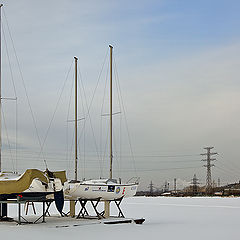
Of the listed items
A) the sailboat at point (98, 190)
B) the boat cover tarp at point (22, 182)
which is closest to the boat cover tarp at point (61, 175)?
the sailboat at point (98, 190)

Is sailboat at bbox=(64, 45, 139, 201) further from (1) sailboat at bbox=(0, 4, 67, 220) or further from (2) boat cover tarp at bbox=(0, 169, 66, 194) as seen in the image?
(2) boat cover tarp at bbox=(0, 169, 66, 194)

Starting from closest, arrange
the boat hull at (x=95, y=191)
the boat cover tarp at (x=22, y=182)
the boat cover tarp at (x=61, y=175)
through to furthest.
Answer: the boat cover tarp at (x=22, y=182) → the boat cover tarp at (x=61, y=175) → the boat hull at (x=95, y=191)

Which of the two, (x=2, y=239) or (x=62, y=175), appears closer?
(x=2, y=239)

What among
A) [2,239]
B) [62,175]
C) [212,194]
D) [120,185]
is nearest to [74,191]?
[62,175]

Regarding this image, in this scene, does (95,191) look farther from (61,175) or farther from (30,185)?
(30,185)

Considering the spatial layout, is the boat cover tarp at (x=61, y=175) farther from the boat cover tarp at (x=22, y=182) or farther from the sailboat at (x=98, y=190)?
the boat cover tarp at (x=22, y=182)

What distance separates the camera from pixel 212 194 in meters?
51.0

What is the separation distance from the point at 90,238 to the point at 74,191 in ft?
17.5

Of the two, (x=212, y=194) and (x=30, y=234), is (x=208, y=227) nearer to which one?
(x=30, y=234)

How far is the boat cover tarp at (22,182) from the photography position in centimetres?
1767

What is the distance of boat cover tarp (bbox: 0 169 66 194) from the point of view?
58.0 feet

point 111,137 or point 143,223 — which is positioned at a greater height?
point 111,137

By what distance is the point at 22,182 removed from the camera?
17734mm

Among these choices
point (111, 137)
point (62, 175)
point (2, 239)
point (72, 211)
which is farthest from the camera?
point (111, 137)
